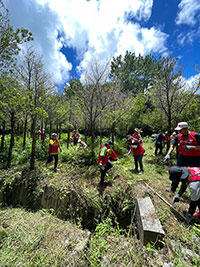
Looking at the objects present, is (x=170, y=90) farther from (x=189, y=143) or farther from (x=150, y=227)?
(x=150, y=227)

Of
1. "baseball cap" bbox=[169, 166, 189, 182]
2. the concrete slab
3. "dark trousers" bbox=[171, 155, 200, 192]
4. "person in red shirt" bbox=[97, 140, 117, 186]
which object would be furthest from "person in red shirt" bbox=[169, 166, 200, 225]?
"person in red shirt" bbox=[97, 140, 117, 186]

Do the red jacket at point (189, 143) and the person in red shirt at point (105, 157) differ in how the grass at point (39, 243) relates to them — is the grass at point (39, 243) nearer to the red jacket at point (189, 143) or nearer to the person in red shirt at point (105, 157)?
the person in red shirt at point (105, 157)

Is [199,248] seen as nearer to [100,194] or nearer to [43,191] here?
[100,194]

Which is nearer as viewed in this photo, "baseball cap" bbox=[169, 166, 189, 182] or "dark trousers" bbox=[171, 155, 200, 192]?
"baseball cap" bbox=[169, 166, 189, 182]

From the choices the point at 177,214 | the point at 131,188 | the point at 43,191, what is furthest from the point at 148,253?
the point at 43,191

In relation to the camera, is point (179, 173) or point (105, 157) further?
point (105, 157)

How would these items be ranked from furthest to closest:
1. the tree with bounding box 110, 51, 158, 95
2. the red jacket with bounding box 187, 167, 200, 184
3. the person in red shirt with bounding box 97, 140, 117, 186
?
1. the tree with bounding box 110, 51, 158, 95
2. the person in red shirt with bounding box 97, 140, 117, 186
3. the red jacket with bounding box 187, 167, 200, 184

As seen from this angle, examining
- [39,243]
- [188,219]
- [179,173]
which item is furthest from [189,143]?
[39,243]

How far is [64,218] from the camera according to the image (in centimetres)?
406

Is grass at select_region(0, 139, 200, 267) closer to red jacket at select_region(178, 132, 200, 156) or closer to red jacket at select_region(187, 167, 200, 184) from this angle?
red jacket at select_region(187, 167, 200, 184)

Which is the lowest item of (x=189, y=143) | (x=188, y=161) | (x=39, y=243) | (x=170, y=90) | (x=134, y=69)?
(x=39, y=243)

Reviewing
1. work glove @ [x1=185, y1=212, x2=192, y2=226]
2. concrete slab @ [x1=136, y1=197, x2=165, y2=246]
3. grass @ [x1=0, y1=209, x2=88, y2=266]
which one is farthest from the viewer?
work glove @ [x1=185, y1=212, x2=192, y2=226]

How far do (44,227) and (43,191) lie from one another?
81.9 inches

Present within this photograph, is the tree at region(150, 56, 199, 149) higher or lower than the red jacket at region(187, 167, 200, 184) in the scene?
higher
